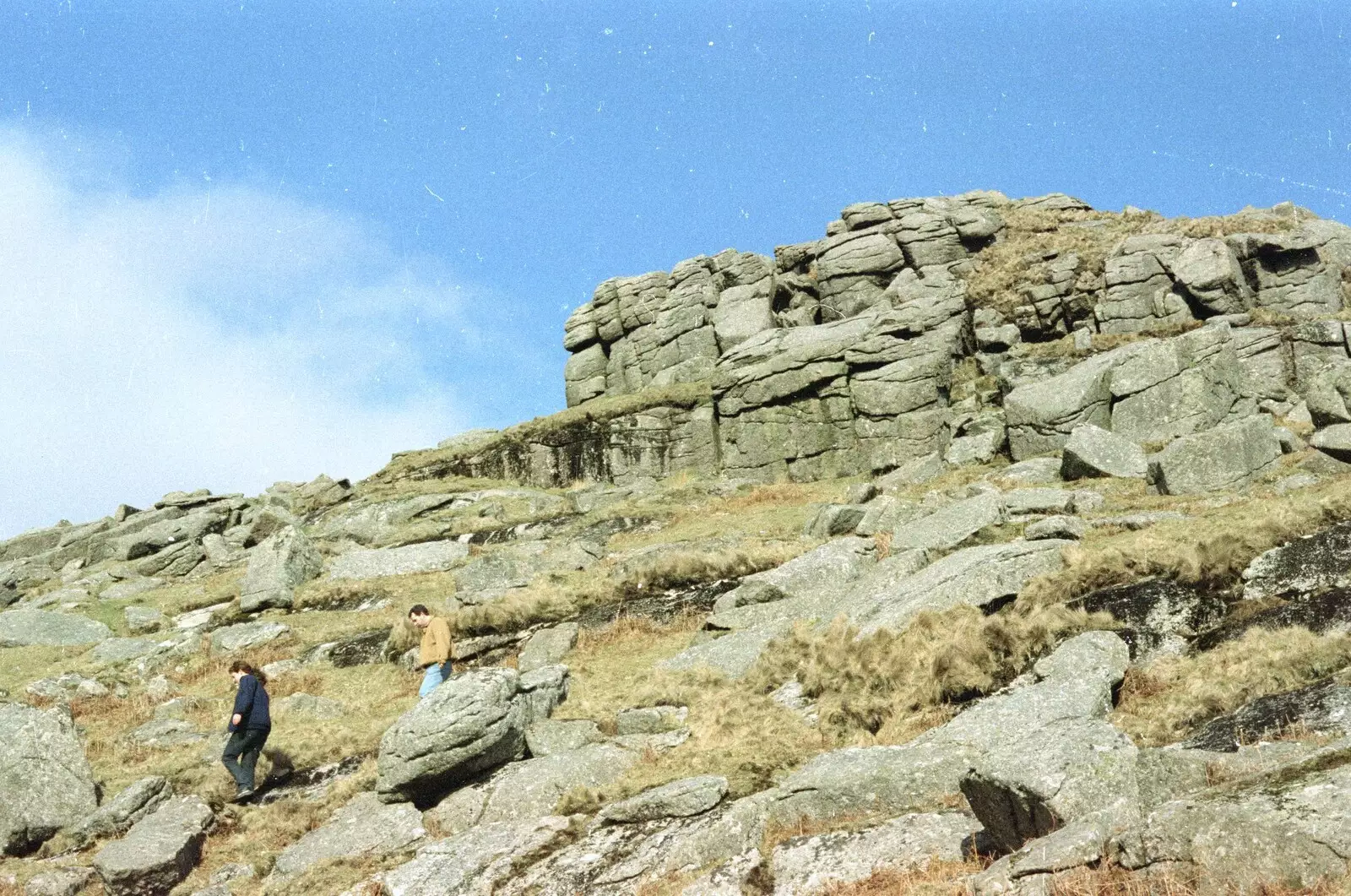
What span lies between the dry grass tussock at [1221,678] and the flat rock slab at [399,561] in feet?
94.8

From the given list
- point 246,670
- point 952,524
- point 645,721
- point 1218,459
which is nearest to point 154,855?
point 246,670

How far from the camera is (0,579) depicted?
49688 millimetres

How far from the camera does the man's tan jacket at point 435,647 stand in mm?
20391

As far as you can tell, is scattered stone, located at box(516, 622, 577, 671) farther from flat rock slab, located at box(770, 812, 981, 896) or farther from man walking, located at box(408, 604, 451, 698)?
flat rock slab, located at box(770, 812, 981, 896)

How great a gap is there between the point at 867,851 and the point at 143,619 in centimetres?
3359

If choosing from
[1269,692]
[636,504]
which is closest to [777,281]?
[636,504]

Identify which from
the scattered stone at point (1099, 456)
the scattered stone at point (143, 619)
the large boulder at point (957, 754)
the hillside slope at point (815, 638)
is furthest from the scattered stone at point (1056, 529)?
the scattered stone at point (143, 619)

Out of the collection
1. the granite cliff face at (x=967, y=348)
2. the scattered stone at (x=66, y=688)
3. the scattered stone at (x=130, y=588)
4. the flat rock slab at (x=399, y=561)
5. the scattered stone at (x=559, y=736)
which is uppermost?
the granite cliff face at (x=967, y=348)

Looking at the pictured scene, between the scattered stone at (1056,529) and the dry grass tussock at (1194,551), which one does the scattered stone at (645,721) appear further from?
the scattered stone at (1056,529)

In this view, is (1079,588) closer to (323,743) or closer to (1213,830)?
(1213,830)

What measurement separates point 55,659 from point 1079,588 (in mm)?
30615

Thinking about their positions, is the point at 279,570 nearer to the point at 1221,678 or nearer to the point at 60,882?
the point at 60,882

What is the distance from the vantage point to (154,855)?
609 inches

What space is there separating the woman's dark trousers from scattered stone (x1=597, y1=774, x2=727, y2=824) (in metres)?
8.68
